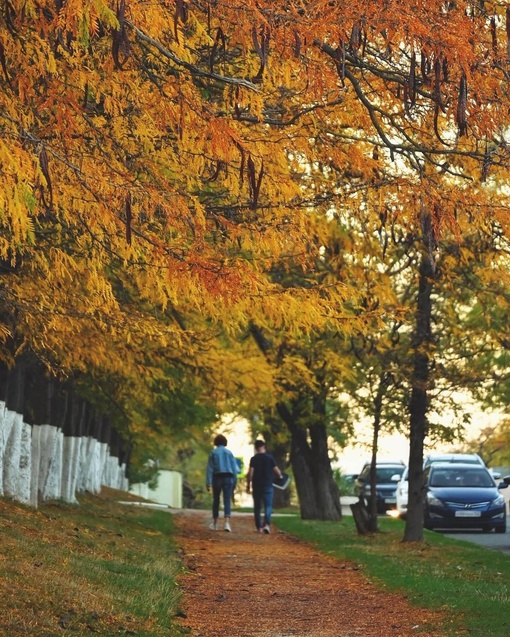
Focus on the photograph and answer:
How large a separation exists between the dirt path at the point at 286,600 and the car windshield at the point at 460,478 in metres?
11.3

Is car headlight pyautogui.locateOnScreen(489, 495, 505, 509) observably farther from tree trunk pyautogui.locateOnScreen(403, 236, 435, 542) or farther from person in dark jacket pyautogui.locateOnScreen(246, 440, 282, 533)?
tree trunk pyautogui.locateOnScreen(403, 236, 435, 542)

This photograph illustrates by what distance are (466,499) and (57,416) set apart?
10.4 metres

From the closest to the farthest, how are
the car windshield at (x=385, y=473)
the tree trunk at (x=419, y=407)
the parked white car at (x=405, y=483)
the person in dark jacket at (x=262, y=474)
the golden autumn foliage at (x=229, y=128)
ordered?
the golden autumn foliage at (x=229, y=128) < the tree trunk at (x=419, y=407) < the person in dark jacket at (x=262, y=474) < the parked white car at (x=405, y=483) < the car windshield at (x=385, y=473)

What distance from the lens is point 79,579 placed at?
1134 centimetres

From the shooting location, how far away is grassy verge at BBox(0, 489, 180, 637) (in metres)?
8.98

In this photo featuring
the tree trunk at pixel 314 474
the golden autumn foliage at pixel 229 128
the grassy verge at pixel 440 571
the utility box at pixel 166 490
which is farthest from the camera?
the utility box at pixel 166 490

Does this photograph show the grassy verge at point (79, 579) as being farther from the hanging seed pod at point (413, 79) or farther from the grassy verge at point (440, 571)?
the hanging seed pod at point (413, 79)

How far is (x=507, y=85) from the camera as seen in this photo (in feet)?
29.6

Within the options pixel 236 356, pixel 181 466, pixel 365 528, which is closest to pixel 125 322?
pixel 236 356

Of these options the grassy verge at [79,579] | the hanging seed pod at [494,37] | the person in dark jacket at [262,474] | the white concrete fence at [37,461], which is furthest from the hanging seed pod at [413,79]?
the person in dark jacket at [262,474]

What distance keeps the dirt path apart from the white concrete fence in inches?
106

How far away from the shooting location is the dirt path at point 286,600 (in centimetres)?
1023

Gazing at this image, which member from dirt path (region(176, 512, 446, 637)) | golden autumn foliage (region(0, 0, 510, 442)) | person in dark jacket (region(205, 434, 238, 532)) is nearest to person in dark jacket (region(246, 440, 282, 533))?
person in dark jacket (region(205, 434, 238, 532))

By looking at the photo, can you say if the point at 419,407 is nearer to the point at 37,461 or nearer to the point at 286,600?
the point at 37,461
